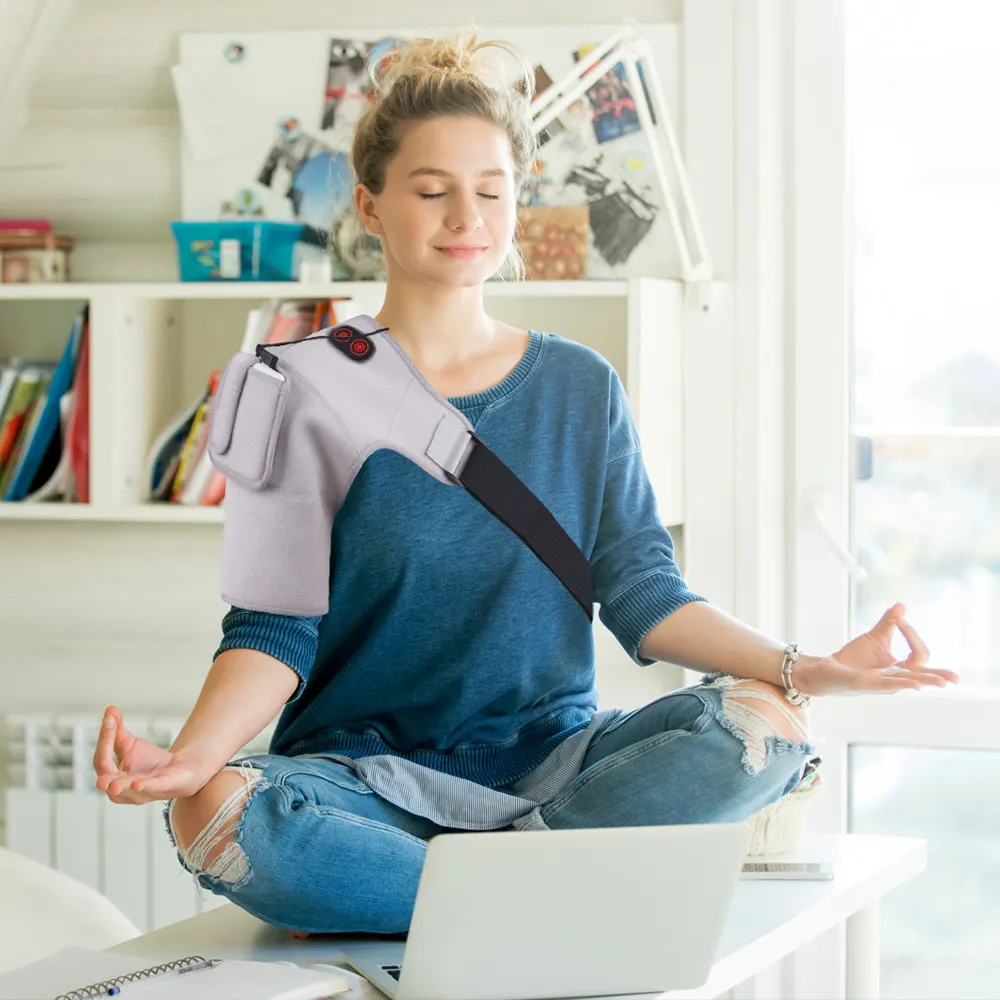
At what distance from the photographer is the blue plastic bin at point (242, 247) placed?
7.69 feet

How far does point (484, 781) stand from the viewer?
4.63ft

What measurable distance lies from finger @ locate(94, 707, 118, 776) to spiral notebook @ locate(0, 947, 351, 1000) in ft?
0.49

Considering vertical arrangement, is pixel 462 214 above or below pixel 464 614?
above

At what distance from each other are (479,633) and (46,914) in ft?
2.91

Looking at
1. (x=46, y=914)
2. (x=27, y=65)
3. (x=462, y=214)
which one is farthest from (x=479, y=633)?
(x=27, y=65)

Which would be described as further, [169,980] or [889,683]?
[889,683]

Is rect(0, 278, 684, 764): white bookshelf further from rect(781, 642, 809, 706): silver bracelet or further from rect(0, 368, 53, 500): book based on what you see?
rect(781, 642, 809, 706): silver bracelet

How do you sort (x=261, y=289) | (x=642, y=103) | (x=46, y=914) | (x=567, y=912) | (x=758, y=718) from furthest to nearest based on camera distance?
(x=261, y=289) → (x=642, y=103) → (x=46, y=914) → (x=758, y=718) → (x=567, y=912)

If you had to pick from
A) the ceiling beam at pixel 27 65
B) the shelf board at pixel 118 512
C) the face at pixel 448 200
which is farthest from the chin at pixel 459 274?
the ceiling beam at pixel 27 65

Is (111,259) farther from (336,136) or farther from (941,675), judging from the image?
(941,675)

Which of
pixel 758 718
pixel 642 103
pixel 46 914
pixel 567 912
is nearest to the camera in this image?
pixel 567 912

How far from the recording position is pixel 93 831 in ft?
8.16

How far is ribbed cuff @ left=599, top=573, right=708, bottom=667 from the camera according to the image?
56.7 inches

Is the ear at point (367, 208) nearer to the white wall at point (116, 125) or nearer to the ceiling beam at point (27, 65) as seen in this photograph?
the white wall at point (116, 125)
